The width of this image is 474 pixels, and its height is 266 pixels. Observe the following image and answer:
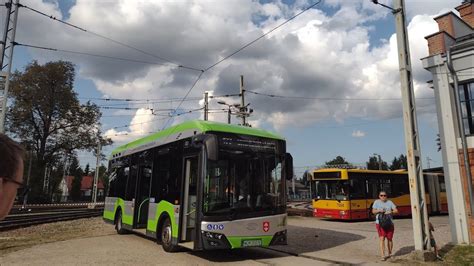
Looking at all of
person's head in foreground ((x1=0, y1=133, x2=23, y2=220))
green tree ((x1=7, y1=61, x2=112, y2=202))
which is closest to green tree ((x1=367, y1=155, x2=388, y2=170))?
green tree ((x1=7, y1=61, x2=112, y2=202))

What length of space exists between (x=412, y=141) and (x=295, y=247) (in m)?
4.99

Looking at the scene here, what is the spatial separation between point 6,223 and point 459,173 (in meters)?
21.3

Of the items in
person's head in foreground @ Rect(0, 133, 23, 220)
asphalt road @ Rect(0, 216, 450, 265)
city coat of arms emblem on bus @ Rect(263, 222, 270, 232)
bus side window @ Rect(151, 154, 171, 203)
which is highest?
bus side window @ Rect(151, 154, 171, 203)

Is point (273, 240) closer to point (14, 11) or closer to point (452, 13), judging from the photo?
point (452, 13)

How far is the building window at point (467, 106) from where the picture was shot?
524 inches

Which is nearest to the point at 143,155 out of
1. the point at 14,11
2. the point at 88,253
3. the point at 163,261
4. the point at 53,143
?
the point at 88,253

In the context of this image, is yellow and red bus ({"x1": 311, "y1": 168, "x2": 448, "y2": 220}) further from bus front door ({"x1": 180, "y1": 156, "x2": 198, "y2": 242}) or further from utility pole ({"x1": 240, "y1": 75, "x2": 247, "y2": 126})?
bus front door ({"x1": 180, "y1": 156, "x2": 198, "y2": 242})

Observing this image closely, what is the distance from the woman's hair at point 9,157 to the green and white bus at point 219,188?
7.81 metres

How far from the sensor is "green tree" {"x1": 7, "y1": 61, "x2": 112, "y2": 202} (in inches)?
1885

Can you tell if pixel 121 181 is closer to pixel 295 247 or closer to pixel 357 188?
pixel 295 247

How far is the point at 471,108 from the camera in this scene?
13.3m

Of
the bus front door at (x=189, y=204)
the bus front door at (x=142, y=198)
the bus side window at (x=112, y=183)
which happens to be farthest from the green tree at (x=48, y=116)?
the bus front door at (x=189, y=204)

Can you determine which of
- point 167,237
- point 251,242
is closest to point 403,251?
point 251,242

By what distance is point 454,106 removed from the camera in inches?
534
